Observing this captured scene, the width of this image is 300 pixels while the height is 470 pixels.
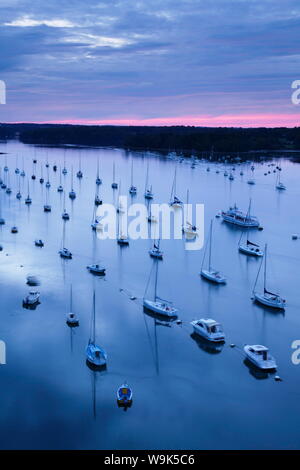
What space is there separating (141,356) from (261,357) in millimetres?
3663

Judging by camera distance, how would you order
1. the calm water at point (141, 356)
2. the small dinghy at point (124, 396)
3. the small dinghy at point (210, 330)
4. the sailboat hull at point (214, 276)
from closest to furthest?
the calm water at point (141, 356), the small dinghy at point (124, 396), the small dinghy at point (210, 330), the sailboat hull at point (214, 276)

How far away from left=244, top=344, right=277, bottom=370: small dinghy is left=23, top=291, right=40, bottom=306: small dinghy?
27.6 ft

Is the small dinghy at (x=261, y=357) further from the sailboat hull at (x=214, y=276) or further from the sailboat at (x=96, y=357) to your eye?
the sailboat hull at (x=214, y=276)

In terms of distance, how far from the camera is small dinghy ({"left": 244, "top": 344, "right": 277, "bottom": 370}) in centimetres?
1446

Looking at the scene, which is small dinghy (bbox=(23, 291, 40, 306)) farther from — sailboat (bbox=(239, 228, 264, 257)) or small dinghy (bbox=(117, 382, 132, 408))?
sailboat (bbox=(239, 228, 264, 257))

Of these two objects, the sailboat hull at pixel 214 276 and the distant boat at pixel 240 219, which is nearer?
the sailboat hull at pixel 214 276

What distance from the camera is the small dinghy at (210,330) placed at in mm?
16047

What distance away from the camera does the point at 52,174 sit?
6328cm

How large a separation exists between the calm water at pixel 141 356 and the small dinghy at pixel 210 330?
13.9 inches

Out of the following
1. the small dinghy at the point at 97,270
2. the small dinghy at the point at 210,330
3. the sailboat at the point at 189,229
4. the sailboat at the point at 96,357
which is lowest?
the sailboat at the point at 96,357

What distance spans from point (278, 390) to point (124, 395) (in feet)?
14.2

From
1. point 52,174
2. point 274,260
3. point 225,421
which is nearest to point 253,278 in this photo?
point 274,260

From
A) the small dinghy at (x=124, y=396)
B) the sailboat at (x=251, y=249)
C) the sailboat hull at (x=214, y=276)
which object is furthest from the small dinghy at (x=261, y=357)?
A: the sailboat at (x=251, y=249)

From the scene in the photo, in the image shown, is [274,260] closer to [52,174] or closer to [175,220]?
[175,220]
